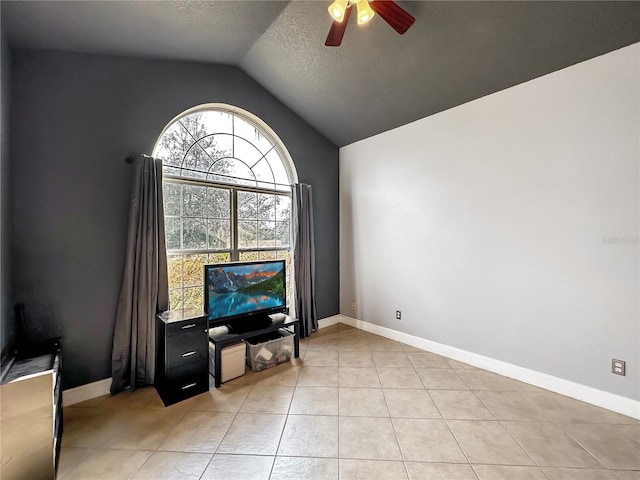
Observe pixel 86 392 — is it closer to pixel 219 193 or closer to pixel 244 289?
pixel 244 289

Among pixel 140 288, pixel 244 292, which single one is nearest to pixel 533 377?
pixel 244 292

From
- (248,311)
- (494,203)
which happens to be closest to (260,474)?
(248,311)

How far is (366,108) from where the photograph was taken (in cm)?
324

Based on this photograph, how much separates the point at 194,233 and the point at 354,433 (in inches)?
93.9

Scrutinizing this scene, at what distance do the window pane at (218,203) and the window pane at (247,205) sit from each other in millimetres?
142

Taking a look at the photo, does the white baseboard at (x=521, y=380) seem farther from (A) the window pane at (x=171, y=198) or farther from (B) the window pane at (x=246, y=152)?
(B) the window pane at (x=246, y=152)

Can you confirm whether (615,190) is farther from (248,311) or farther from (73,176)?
(73,176)

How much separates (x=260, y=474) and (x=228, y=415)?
0.63 metres

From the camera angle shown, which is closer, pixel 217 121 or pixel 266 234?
pixel 217 121

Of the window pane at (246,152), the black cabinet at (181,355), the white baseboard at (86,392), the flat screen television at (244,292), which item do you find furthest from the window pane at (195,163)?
the white baseboard at (86,392)

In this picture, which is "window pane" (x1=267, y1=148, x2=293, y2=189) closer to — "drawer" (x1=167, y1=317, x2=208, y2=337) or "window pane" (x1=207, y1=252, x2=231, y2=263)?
"window pane" (x1=207, y1=252, x2=231, y2=263)

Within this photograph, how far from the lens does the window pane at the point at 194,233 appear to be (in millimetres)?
2846

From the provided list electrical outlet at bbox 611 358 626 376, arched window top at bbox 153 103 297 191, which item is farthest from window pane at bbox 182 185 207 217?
electrical outlet at bbox 611 358 626 376

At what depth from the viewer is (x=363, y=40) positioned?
243cm
